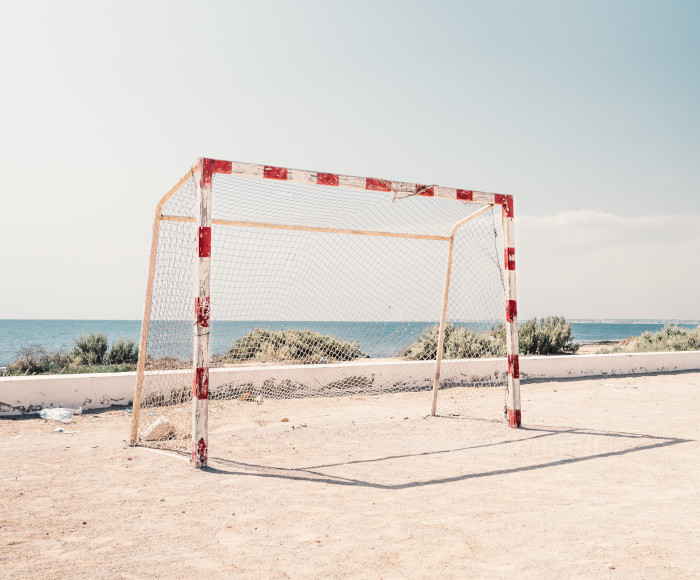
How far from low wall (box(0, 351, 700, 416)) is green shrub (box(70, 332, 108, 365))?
5545 millimetres

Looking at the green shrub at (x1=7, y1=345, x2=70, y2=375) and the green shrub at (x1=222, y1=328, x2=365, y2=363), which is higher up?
the green shrub at (x1=222, y1=328, x2=365, y2=363)

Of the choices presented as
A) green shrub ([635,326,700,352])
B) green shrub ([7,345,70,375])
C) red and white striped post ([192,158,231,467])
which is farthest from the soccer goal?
green shrub ([635,326,700,352])

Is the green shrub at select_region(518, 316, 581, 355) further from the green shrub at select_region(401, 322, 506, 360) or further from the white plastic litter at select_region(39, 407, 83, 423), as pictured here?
the white plastic litter at select_region(39, 407, 83, 423)

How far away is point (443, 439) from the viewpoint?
506cm

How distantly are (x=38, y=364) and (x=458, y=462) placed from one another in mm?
9089

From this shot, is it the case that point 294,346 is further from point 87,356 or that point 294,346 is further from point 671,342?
point 671,342

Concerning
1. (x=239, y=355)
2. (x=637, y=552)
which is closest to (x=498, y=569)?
(x=637, y=552)

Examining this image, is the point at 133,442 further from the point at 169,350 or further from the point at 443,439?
the point at 443,439

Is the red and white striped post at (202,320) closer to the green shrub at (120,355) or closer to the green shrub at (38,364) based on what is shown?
the green shrub at (38,364)

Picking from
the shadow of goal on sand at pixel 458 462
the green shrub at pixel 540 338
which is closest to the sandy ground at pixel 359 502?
the shadow of goal on sand at pixel 458 462

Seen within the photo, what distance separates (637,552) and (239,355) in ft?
22.0

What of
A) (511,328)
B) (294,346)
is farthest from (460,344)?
(511,328)

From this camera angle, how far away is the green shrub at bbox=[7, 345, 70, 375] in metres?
9.41

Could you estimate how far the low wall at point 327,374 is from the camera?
19.7 ft
